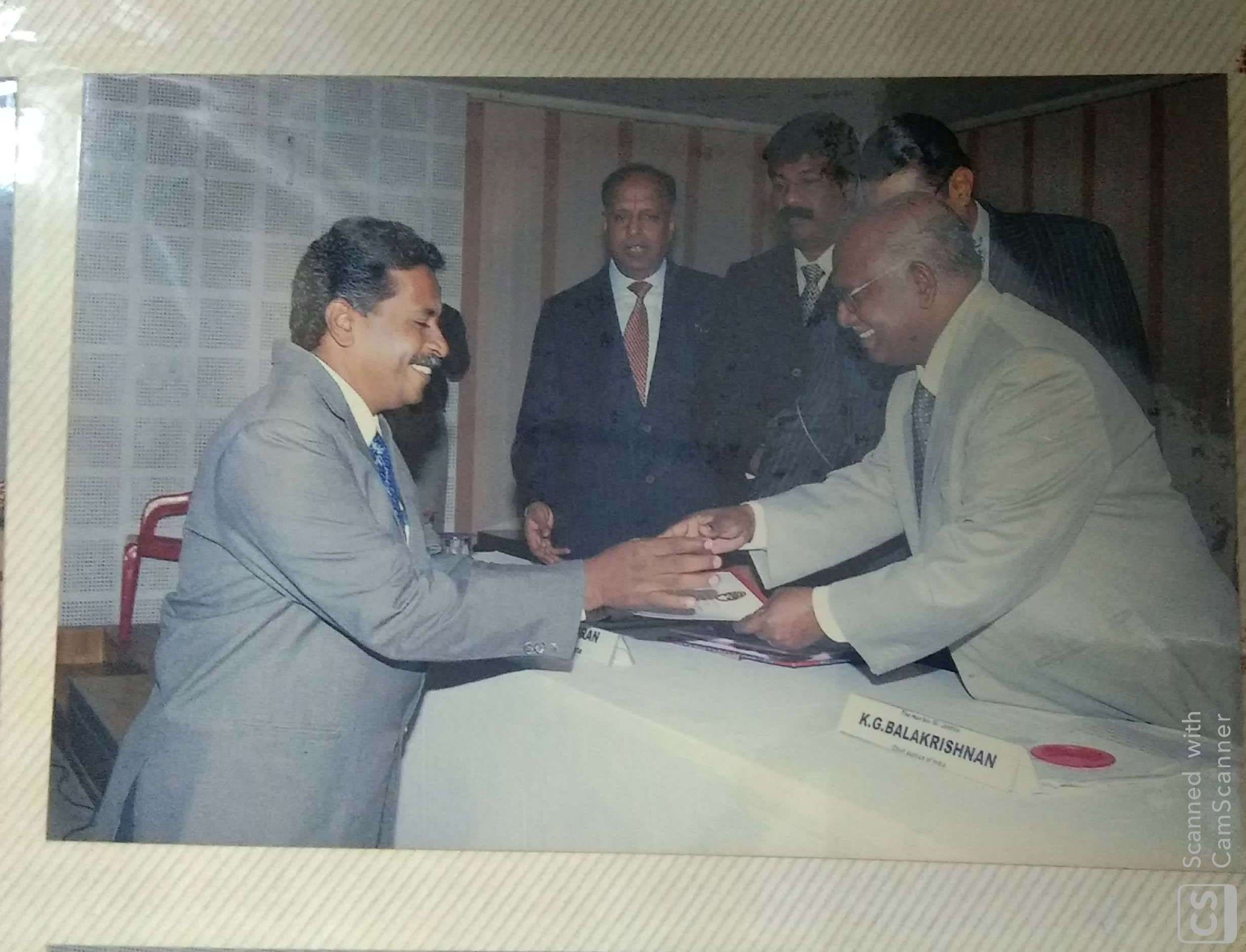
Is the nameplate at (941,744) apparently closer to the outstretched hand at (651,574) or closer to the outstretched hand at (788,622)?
the outstretched hand at (788,622)

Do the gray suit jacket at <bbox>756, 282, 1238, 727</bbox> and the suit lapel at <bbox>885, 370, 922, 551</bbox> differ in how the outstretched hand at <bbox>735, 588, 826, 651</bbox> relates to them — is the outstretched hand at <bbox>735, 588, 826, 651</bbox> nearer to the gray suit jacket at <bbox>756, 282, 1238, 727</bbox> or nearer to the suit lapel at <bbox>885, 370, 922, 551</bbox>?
the gray suit jacket at <bbox>756, 282, 1238, 727</bbox>

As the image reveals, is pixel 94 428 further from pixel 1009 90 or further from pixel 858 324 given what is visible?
pixel 1009 90

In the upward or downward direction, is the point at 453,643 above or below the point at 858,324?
below

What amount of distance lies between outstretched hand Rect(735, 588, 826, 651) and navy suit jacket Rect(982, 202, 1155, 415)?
534 mm

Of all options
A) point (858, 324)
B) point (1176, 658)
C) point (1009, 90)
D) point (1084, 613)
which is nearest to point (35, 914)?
point (858, 324)

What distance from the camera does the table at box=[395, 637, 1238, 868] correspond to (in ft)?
4.80

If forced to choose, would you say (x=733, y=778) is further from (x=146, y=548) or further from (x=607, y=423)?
(x=146, y=548)

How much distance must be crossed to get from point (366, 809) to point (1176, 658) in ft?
3.92

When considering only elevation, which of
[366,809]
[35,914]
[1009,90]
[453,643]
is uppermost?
[1009,90]

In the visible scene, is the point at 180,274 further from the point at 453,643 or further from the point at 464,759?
the point at 464,759

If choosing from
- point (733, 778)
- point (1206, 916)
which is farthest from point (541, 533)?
point (1206, 916)

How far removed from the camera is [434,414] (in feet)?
5.23

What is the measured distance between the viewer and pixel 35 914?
164 cm

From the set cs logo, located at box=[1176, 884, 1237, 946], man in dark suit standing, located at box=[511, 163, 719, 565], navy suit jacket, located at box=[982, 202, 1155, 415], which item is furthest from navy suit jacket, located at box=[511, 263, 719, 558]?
cs logo, located at box=[1176, 884, 1237, 946]
